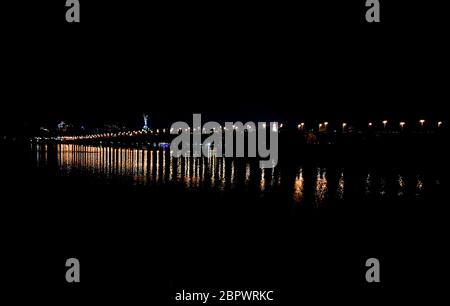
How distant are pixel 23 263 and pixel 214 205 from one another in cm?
450

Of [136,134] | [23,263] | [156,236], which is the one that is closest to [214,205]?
[156,236]

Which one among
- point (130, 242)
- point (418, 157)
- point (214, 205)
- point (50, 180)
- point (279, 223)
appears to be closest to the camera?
point (130, 242)

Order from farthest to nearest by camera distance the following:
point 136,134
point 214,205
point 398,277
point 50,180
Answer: point 136,134, point 50,180, point 214,205, point 398,277

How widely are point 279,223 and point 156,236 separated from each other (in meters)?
2.20

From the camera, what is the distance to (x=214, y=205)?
9.07 meters
